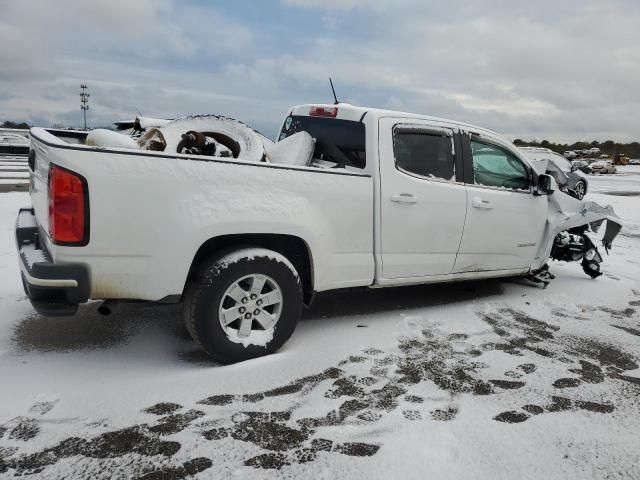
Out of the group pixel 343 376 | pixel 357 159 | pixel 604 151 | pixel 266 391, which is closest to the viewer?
pixel 266 391

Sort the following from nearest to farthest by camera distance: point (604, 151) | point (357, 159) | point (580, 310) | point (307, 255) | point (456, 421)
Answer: point (456, 421), point (307, 255), point (357, 159), point (580, 310), point (604, 151)

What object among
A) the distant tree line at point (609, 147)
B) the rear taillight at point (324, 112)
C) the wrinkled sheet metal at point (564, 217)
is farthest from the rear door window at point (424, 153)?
the distant tree line at point (609, 147)

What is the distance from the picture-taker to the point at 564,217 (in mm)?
5395

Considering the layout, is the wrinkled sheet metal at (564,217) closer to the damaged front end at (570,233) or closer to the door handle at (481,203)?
the damaged front end at (570,233)

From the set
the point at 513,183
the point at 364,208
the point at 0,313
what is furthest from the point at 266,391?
the point at 513,183

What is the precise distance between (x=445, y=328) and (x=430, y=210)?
965 mm

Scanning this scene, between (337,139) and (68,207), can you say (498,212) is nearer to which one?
(337,139)

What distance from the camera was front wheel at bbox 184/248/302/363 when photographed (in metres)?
3.14

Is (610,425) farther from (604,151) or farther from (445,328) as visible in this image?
(604,151)

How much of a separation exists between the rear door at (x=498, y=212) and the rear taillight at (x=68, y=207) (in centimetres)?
299

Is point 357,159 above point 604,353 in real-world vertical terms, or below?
above

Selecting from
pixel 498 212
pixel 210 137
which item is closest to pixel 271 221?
pixel 210 137

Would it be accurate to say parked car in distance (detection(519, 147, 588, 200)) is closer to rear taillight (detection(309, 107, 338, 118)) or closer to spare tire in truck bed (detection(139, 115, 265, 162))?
rear taillight (detection(309, 107, 338, 118))

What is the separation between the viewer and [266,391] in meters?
3.01
